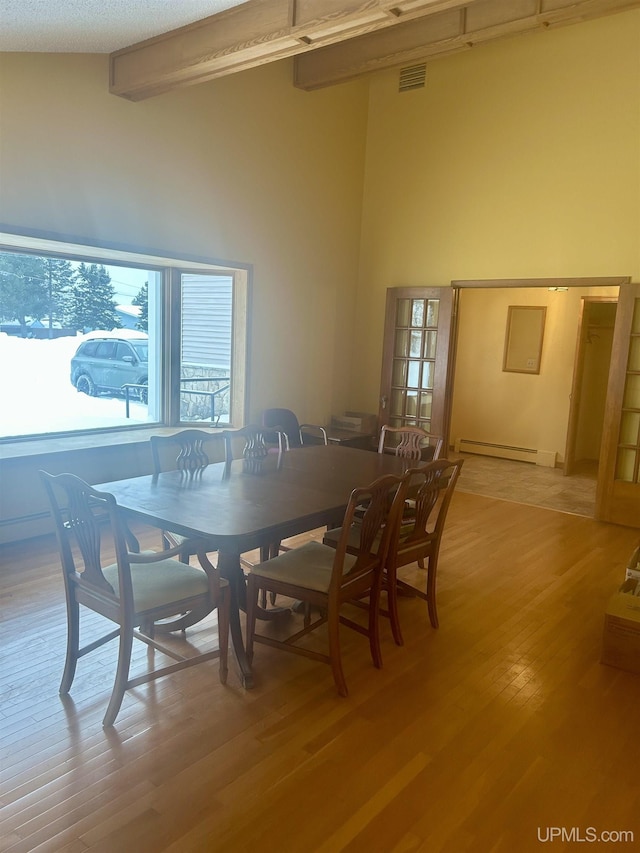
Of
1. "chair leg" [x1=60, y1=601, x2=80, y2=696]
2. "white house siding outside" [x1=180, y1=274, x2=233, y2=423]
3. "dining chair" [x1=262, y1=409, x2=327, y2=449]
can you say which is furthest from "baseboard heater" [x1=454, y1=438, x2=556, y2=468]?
"chair leg" [x1=60, y1=601, x2=80, y2=696]

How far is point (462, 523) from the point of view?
5.25 meters

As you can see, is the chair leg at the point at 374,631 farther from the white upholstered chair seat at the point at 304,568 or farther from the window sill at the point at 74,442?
the window sill at the point at 74,442

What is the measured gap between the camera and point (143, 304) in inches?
205

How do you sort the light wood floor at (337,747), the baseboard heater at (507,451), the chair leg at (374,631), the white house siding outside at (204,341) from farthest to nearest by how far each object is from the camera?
the baseboard heater at (507,451) < the white house siding outside at (204,341) < the chair leg at (374,631) < the light wood floor at (337,747)

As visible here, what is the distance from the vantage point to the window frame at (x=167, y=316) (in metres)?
4.44

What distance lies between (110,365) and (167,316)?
0.65m

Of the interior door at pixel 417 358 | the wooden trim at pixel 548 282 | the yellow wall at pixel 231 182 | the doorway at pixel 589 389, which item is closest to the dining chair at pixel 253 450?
the yellow wall at pixel 231 182

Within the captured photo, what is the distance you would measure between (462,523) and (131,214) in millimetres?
3552

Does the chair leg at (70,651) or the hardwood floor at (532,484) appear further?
the hardwood floor at (532,484)

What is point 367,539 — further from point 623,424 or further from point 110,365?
point 623,424

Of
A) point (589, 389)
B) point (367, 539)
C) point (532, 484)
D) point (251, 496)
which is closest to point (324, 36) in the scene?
point (251, 496)

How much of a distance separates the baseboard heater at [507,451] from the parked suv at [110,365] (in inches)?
191

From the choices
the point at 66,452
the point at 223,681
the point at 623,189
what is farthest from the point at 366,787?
the point at 623,189

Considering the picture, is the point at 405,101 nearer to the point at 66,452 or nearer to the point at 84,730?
the point at 66,452
